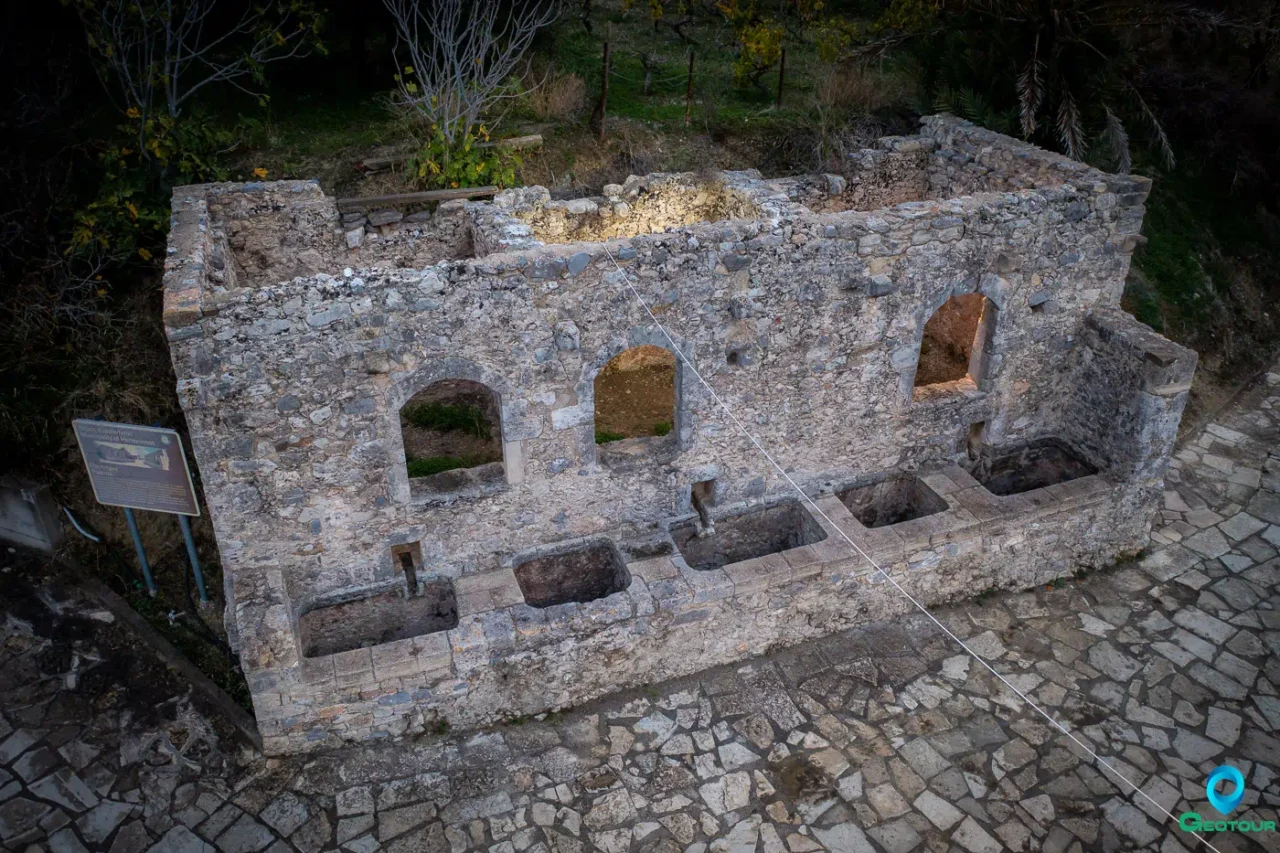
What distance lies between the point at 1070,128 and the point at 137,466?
31.0 ft

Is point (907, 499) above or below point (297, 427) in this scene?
below

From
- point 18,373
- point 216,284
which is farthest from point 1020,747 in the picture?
point 18,373

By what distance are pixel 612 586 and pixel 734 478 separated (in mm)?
1371

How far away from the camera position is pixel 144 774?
22.1 feet

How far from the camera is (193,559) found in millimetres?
7828

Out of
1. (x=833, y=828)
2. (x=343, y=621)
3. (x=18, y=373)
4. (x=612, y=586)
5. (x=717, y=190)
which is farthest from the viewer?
(x=717, y=190)

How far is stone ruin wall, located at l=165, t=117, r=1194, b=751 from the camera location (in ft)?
21.6

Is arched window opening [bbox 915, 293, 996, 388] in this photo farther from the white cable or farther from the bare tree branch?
the bare tree branch

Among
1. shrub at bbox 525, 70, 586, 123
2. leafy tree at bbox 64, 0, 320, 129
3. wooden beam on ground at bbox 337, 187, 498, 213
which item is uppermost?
leafy tree at bbox 64, 0, 320, 129

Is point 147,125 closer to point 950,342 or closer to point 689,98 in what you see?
point 689,98

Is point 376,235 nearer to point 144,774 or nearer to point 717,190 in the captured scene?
point 717,190

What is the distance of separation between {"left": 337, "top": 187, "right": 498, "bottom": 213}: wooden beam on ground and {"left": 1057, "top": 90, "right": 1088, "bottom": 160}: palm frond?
241 inches

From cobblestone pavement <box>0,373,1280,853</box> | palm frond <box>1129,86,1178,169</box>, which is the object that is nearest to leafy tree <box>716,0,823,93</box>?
palm frond <box>1129,86,1178,169</box>

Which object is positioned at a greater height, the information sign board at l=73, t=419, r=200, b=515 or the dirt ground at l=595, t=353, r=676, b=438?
the information sign board at l=73, t=419, r=200, b=515
